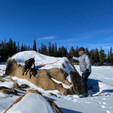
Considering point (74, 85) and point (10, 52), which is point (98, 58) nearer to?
point (10, 52)

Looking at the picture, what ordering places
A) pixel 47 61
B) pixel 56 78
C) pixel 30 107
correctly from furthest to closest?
pixel 47 61 < pixel 56 78 < pixel 30 107

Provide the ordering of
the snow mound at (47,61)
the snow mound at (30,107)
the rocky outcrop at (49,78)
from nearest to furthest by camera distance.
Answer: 1. the snow mound at (30,107)
2. the rocky outcrop at (49,78)
3. the snow mound at (47,61)

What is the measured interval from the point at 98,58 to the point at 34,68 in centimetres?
4662

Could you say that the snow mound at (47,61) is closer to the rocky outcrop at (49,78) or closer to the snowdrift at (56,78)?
the snowdrift at (56,78)

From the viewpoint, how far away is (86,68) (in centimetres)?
377

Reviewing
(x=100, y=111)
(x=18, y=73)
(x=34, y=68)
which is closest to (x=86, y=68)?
(x=100, y=111)

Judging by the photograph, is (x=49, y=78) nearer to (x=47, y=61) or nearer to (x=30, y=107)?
(x=47, y=61)

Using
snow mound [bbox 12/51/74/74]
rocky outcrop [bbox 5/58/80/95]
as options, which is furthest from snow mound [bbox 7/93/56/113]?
snow mound [bbox 12/51/74/74]

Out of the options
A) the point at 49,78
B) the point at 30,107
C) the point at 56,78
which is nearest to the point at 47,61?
the point at 49,78

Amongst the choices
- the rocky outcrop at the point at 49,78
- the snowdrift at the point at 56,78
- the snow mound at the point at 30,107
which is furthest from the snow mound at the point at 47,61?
the snow mound at the point at 30,107

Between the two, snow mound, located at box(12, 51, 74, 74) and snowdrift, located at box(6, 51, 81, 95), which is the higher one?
snow mound, located at box(12, 51, 74, 74)

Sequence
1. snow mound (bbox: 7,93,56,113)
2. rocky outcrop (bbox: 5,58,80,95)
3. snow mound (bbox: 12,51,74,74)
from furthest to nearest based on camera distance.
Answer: snow mound (bbox: 12,51,74,74) < rocky outcrop (bbox: 5,58,80,95) < snow mound (bbox: 7,93,56,113)

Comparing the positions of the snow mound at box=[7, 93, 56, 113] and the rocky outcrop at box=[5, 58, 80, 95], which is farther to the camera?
the rocky outcrop at box=[5, 58, 80, 95]

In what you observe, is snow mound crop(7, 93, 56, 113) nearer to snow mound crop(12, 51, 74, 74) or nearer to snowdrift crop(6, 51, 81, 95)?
snowdrift crop(6, 51, 81, 95)
